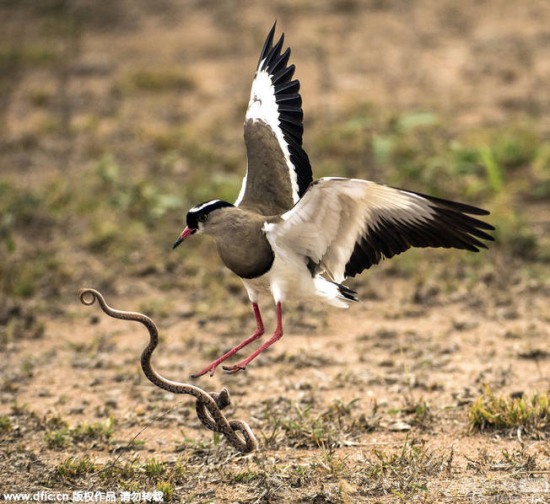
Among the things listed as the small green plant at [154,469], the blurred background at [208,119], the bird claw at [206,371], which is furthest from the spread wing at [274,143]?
the blurred background at [208,119]

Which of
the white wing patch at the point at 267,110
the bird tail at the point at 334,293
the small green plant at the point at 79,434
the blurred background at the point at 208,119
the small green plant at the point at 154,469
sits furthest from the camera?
the blurred background at the point at 208,119

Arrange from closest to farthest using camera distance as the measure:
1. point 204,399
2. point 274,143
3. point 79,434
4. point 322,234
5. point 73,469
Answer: point 204,399 < point 73,469 < point 322,234 < point 79,434 < point 274,143

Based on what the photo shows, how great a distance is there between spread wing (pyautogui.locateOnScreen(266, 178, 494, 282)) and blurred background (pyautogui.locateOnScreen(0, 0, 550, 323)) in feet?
8.37

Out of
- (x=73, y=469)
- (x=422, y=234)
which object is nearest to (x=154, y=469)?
(x=73, y=469)

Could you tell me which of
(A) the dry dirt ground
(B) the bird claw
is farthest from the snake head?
(A) the dry dirt ground

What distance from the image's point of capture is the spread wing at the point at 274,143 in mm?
5250

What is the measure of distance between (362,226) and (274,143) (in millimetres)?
1019

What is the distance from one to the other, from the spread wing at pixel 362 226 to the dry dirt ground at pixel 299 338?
0.93 m

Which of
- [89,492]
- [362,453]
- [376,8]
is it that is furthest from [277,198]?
[376,8]

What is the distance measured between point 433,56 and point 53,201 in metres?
5.14

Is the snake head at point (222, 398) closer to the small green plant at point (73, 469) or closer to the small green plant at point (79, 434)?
the small green plant at point (73, 469)

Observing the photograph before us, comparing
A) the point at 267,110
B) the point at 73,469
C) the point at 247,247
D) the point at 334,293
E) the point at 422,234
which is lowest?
the point at 73,469

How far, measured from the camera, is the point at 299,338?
6.60 metres

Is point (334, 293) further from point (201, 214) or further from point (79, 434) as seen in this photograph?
point (79, 434)
